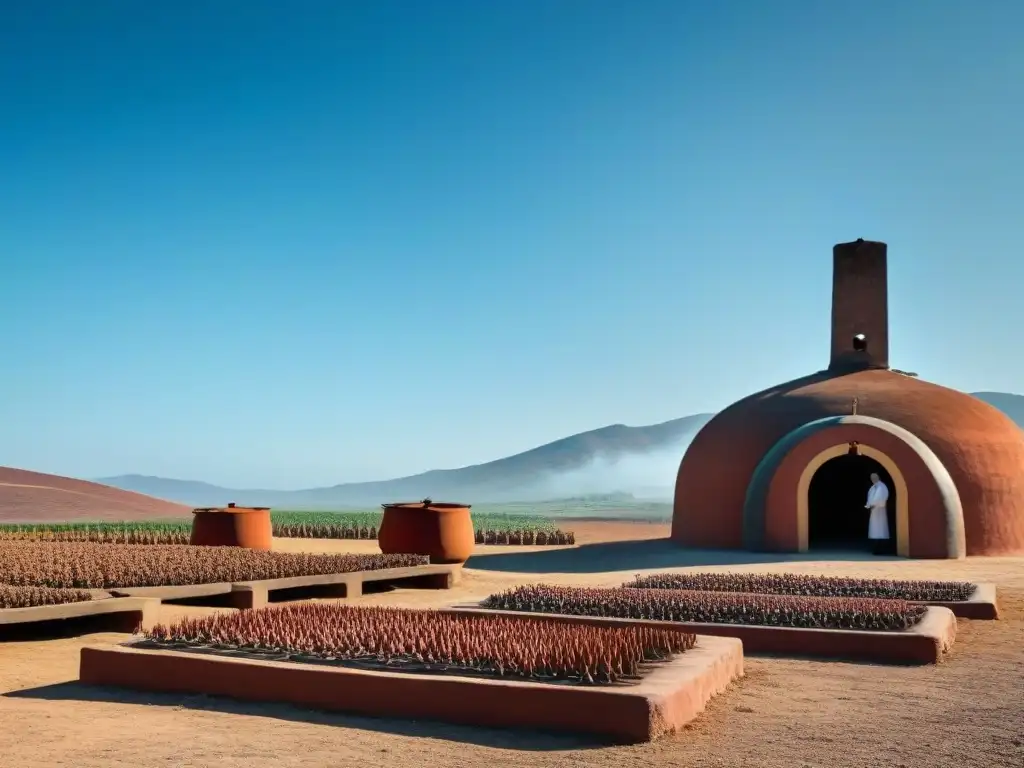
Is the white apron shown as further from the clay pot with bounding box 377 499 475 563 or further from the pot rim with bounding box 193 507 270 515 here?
the pot rim with bounding box 193 507 270 515

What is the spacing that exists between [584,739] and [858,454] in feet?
49.9

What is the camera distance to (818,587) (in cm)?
1213

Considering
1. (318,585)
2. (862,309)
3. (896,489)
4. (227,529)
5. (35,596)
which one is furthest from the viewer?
(862,309)

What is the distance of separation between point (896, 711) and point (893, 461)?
13.2 metres

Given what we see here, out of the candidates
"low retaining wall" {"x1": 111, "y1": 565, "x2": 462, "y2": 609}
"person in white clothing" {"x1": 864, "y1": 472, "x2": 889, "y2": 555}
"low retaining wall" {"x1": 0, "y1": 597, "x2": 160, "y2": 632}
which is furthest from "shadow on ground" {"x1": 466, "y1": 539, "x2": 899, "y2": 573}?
"low retaining wall" {"x1": 0, "y1": 597, "x2": 160, "y2": 632}

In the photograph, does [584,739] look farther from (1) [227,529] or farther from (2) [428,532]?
(1) [227,529]

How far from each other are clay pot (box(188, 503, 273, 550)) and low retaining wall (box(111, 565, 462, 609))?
4213 mm

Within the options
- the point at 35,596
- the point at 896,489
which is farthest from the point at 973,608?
the point at 35,596

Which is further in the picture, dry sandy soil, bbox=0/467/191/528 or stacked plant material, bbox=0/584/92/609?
dry sandy soil, bbox=0/467/191/528

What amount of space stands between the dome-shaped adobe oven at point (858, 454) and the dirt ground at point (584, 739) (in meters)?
10.5

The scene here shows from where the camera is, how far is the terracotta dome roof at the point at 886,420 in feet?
66.1

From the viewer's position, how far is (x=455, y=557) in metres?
16.4

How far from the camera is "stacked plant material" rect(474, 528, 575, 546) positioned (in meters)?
26.9

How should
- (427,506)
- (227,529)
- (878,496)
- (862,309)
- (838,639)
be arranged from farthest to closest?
(862,309) → (878,496) → (227,529) → (427,506) → (838,639)
